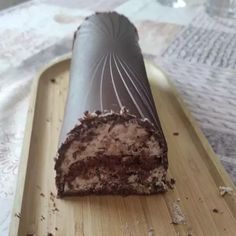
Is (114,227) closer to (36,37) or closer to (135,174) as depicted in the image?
(135,174)

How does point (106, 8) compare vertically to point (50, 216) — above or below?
below

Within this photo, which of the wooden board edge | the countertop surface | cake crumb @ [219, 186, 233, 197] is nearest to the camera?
the wooden board edge

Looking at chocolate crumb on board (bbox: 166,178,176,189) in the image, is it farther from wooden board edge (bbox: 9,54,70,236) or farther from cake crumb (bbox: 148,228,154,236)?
wooden board edge (bbox: 9,54,70,236)

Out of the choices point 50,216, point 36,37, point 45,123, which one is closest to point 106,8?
point 36,37

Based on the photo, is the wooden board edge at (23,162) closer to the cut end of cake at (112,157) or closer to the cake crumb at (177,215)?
the cut end of cake at (112,157)

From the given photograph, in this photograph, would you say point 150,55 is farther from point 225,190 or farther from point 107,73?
point 225,190

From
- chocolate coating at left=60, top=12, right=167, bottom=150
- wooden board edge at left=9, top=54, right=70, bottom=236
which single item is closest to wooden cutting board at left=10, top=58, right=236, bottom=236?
wooden board edge at left=9, top=54, right=70, bottom=236

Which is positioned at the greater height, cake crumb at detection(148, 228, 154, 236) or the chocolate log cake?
the chocolate log cake

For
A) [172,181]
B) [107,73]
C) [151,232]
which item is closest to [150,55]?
[107,73]
